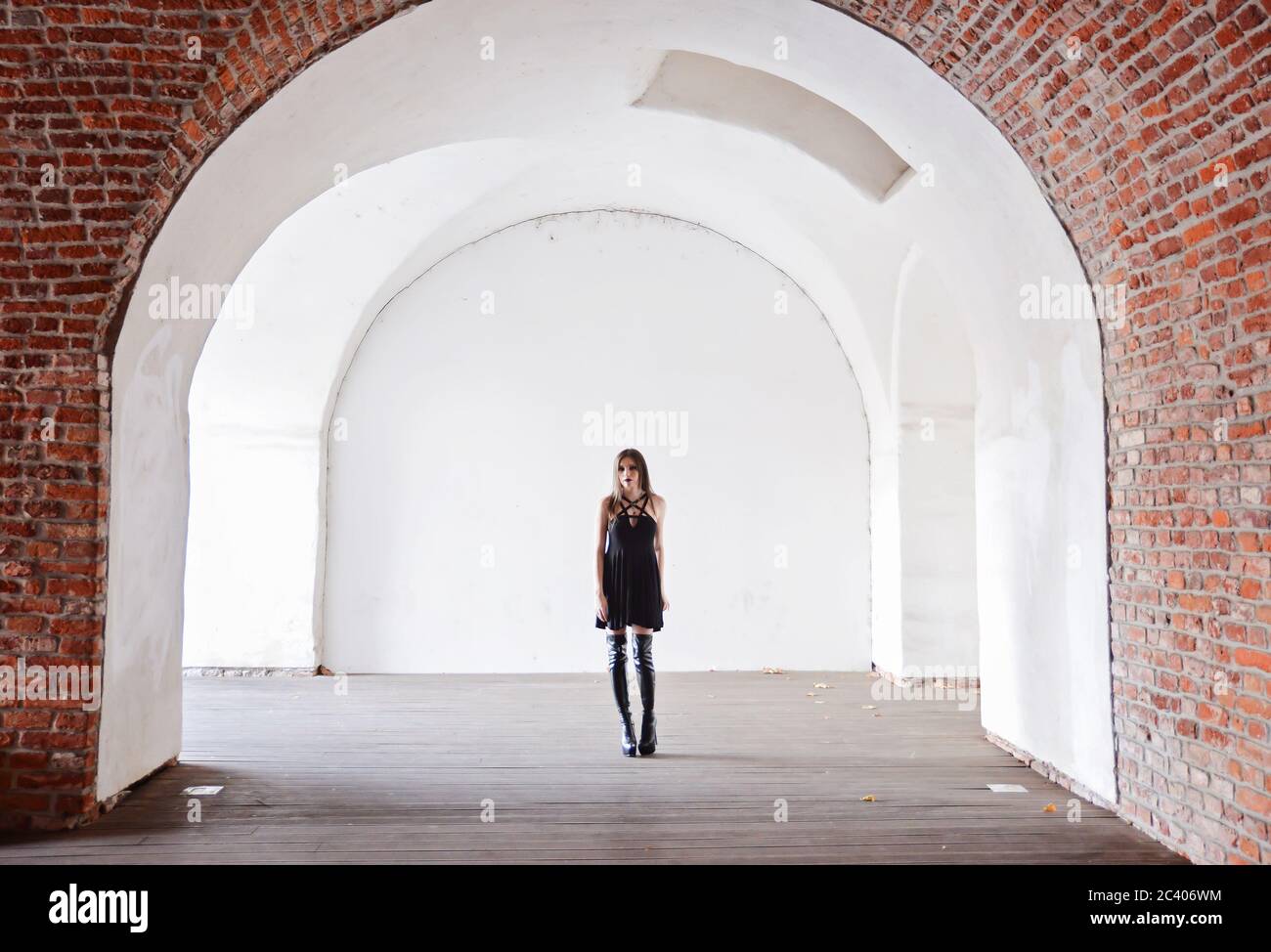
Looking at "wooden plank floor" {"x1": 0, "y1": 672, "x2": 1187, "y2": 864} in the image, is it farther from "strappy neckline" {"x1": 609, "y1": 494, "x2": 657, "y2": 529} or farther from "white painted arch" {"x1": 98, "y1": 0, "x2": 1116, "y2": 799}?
"strappy neckline" {"x1": 609, "y1": 494, "x2": 657, "y2": 529}

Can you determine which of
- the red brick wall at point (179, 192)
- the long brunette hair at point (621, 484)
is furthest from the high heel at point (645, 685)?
the red brick wall at point (179, 192)

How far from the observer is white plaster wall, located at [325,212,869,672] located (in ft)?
28.0

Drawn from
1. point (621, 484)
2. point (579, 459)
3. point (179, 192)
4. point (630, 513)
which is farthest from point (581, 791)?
point (579, 459)

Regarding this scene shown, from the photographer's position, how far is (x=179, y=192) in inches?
166

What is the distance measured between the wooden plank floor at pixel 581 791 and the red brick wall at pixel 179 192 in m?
0.46

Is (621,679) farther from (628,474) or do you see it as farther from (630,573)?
(628,474)

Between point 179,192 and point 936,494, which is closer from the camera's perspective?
point 179,192

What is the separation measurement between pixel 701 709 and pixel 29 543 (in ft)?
14.0

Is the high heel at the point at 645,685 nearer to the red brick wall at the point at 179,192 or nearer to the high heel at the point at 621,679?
the high heel at the point at 621,679

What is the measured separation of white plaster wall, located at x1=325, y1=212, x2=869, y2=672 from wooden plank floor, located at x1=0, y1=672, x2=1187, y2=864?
139cm

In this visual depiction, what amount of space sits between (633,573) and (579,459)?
142 inches

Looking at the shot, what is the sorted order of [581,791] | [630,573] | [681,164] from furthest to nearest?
[681,164] < [630,573] < [581,791]

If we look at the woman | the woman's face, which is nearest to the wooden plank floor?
the woman
